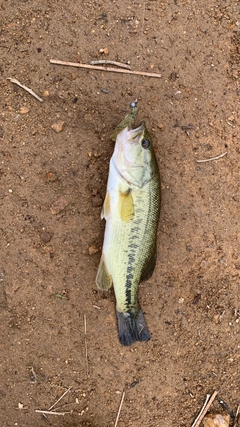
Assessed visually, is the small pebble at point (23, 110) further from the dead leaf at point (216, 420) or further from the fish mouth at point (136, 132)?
the dead leaf at point (216, 420)

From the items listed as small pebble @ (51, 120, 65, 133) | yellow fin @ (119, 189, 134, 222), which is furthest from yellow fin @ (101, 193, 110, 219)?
small pebble @ (51, 120, 65, 133)

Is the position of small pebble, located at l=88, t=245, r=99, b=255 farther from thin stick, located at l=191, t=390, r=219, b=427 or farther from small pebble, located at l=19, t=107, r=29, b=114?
thin stick, located at l=191, t=390, r=219, b=427

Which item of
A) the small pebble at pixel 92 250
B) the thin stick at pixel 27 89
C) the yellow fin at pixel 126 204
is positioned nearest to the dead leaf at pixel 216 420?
the small pebble at pixel 92 250

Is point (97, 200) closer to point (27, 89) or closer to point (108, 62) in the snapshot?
point (27, 89)

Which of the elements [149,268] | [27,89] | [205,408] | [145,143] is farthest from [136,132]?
Result: [205,408]


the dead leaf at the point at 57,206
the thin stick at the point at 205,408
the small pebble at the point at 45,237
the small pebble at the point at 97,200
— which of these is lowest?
the thin stick at the point at 205,408

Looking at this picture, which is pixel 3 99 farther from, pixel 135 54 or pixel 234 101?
pixel 234 101
